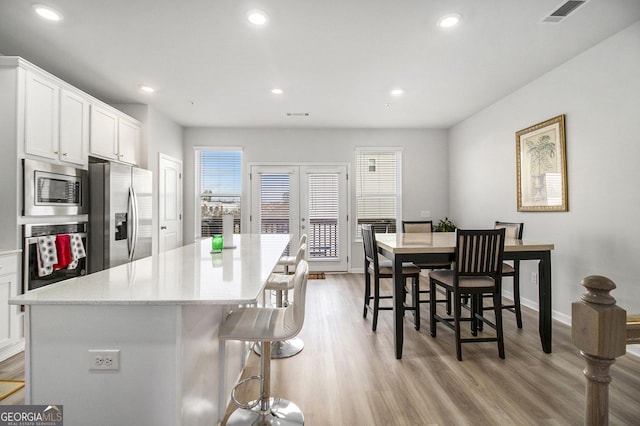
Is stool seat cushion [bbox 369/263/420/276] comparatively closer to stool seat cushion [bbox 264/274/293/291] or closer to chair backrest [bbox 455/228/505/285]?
chair backrest [bbox 455/228/505/285]

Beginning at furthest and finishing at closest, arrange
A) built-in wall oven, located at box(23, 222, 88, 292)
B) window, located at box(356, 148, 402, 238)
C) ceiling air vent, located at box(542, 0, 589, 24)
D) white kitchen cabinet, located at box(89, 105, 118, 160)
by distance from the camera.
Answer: window, located at box(356, 148, 402, 238), white kitchen cabinet, located at box(89, 105, 118, 160), built-in wall oven, located at box(23, 222, 88, 292), ceiling air vent, located at box(542, 0, 589, 24)

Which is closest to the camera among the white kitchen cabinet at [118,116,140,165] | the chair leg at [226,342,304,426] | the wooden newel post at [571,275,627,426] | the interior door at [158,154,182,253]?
the wooden newel post at [571,275,627,426]

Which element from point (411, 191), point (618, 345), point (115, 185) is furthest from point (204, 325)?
point (411, 191)

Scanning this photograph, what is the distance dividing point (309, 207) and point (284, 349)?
3.31 metres

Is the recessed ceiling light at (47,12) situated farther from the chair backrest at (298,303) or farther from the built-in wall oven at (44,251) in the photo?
the chair backrest at (298,303)

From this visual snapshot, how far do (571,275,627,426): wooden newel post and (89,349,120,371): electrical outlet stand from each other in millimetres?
1387

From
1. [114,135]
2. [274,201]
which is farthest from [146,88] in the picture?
[274,201]

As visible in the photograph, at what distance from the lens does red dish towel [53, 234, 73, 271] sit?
2823 millimetres

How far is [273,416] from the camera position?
1.67 meters

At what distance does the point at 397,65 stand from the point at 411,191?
289cm

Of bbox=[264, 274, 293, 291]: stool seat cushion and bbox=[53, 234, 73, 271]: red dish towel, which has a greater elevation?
bbox=[53, 234, 73, 271]: red dish towel

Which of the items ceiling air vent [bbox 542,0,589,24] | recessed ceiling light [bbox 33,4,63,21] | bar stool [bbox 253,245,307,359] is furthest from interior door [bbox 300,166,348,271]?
recessed ceiling light [bbox 33,4,63,21]

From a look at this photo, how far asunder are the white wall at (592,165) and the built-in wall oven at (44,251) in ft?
16.1

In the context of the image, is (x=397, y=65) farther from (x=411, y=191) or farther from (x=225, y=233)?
(x=411, y=191)
